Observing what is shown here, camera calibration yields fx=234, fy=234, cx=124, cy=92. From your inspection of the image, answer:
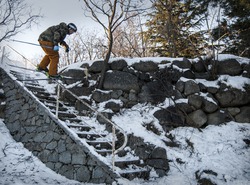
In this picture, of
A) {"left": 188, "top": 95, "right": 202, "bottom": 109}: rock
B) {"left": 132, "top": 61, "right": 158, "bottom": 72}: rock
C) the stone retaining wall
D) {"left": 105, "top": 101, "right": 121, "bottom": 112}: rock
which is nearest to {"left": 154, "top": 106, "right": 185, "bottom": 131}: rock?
{"left": 188, "top": 95, "right": 202, "bottom": 109}: rock

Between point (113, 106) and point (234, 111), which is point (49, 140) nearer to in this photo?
point (113, 106)

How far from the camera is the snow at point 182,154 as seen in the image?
5906 mm

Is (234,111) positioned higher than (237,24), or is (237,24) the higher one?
(237,24)

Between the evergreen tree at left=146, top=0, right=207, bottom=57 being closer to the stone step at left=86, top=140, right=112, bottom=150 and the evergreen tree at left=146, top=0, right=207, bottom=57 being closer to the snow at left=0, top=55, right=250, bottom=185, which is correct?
the snow at left=0, top=55, right=250, bottom=185

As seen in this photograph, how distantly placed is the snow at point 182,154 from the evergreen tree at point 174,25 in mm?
5170

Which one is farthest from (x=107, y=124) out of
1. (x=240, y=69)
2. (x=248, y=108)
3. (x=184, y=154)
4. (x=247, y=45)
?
(x=247, y=45)

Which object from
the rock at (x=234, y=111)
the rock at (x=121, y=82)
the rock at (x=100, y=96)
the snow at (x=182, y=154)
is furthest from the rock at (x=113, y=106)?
the rock at (x=234, y=111)

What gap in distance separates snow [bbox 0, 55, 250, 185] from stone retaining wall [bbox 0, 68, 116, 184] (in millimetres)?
223

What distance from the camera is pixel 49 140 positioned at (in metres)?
6.97

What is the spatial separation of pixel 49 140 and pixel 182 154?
3.98 metres

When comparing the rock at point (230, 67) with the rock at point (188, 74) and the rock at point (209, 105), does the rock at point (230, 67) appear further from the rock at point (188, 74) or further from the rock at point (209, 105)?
the rock at point (209, 105)

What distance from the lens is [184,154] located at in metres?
7.00

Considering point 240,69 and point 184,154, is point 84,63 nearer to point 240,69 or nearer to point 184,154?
point 184,154

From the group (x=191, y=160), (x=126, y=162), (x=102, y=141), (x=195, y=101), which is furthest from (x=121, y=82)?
(x=191, y=160)
